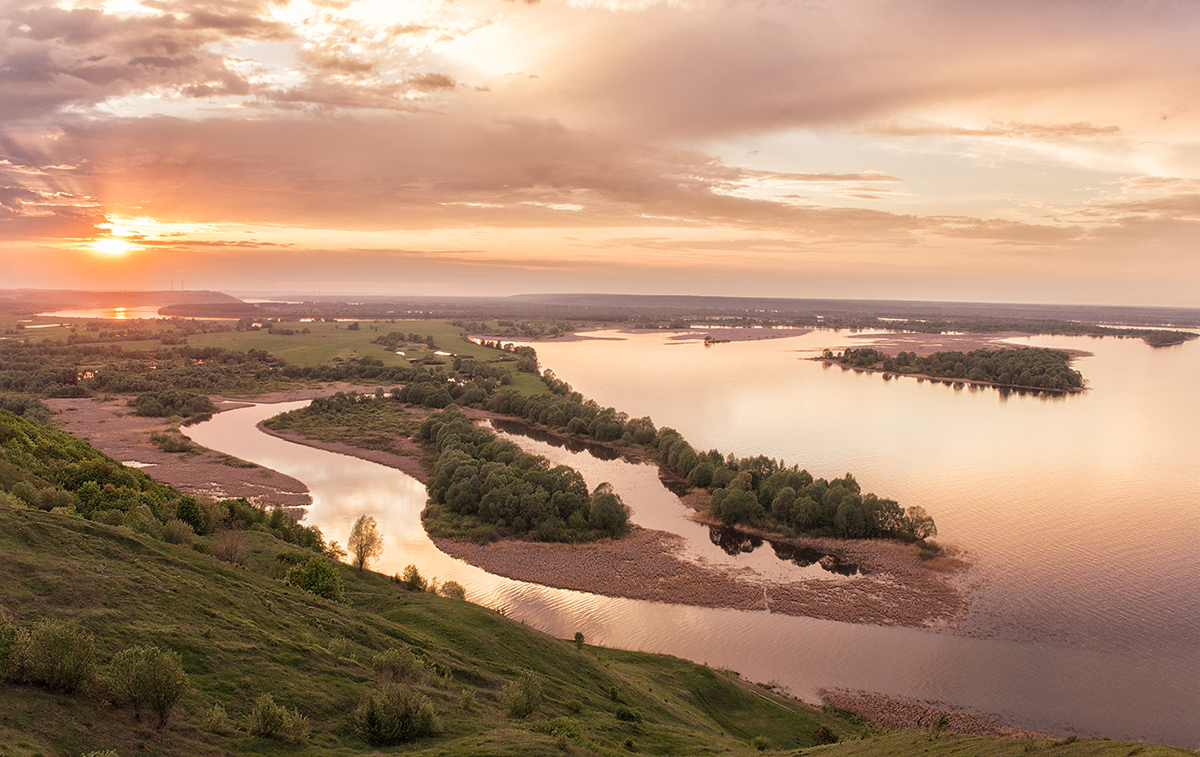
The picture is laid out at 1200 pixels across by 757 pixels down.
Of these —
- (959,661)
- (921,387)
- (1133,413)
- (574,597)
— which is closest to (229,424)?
(574,597)

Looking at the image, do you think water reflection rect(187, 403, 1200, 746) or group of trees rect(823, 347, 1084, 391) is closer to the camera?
water reflection rect(187, 403, 1200, 746)

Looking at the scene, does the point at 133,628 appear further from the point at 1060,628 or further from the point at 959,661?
the point at 1060,628

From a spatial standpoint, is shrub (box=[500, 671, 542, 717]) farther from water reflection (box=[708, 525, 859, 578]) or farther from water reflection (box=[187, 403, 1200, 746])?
water reflection (box=[708, 525, 859, 578])

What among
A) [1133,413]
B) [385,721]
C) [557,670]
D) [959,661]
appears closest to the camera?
[385,721]

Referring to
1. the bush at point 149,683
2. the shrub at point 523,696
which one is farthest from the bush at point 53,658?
the shrub at point 523,696

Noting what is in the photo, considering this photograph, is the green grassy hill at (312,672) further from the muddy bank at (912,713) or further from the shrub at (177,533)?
the muddy bank at (912,713)

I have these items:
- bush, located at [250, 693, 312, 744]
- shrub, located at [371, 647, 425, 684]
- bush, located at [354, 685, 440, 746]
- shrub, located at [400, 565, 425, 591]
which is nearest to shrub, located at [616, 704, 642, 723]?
shrub, located at [371, 647, 425, 684]

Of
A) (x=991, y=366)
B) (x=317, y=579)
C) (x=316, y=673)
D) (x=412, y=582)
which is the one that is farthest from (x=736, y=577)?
(x=991, y=366)
